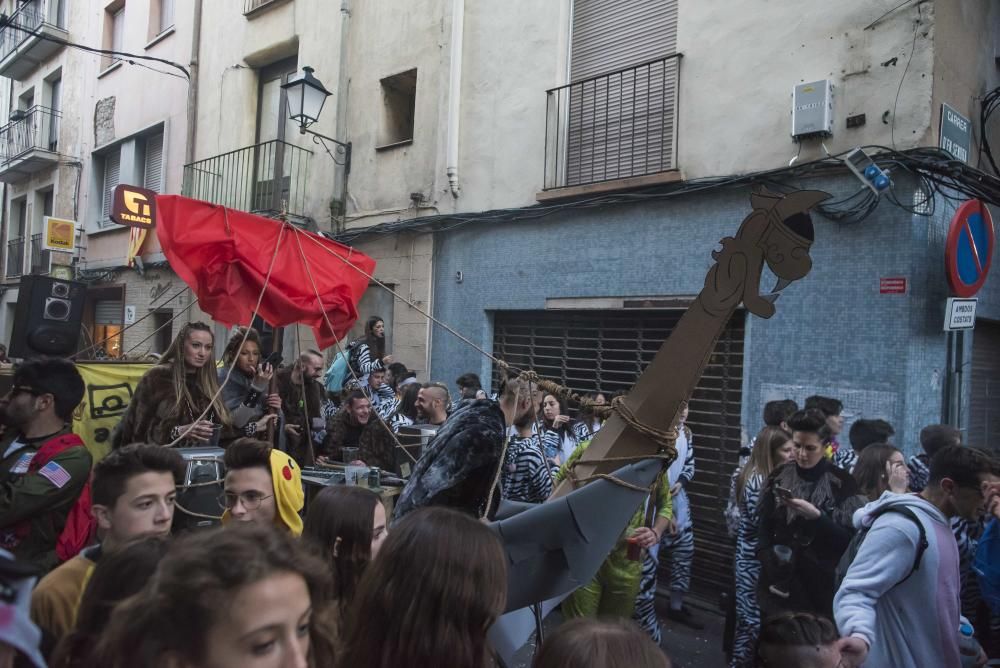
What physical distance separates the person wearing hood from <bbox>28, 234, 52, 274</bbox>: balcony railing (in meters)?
18.4

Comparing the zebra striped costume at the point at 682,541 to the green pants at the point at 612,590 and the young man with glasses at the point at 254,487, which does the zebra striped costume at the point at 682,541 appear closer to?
the green pants at the point at 612,590

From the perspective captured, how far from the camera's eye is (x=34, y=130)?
58.3 feet

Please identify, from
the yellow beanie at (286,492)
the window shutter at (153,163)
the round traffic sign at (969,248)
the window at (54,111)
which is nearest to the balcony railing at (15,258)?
Answer: the window at (54,111)

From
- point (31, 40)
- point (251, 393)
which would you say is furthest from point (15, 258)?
point (251, 393)

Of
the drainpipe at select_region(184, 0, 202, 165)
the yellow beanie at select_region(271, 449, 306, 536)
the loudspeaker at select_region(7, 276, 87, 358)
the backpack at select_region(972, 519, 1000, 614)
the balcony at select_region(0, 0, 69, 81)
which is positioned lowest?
the backpack at select_region(972, 519, 1000, 614)

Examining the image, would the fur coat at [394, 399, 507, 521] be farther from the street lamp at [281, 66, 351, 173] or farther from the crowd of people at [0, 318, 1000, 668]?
the street lamp at [281, 66, 351, 173]

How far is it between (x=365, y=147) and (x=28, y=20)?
15.5m

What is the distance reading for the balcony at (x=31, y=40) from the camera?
1705 centimetres

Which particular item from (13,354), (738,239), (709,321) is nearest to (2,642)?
(709,321)

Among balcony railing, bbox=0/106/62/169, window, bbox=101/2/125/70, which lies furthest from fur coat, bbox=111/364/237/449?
balcony railing, bbox=0/106/62/169

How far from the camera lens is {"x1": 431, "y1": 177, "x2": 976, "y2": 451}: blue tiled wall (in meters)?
5.45

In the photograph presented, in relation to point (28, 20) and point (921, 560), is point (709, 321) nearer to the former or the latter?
point (921, 560)

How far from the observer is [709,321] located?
88.4 inches

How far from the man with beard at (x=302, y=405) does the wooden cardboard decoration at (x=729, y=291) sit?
4272mm
